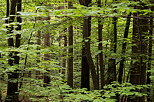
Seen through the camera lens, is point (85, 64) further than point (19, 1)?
Yes

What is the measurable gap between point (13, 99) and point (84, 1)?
5.12 m

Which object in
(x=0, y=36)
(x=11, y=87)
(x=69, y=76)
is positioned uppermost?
(x=0, y=36)

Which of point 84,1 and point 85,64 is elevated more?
point 84,1

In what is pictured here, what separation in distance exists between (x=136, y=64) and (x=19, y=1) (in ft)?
19.3

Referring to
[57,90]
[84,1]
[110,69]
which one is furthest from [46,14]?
[110,69]

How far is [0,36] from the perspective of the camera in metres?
5.54

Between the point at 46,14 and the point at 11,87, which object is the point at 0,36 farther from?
the point at 46,14

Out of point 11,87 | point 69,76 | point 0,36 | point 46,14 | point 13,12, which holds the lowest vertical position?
point 69,76

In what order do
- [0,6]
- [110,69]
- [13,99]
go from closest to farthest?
[13,99] → [110,69] → [0,6]

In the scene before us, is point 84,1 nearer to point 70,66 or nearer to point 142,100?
point 142,100

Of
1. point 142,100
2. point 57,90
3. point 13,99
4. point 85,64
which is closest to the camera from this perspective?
point 57,90

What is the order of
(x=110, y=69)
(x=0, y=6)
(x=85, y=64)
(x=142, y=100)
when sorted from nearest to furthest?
1. (x=142, y=100)
2. (x=110, y=69)
3. (x=85, y=64)
4. (x=0, y=6)

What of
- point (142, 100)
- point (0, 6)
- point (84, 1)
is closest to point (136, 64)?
point (142, 100)

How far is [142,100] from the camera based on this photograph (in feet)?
18.8
